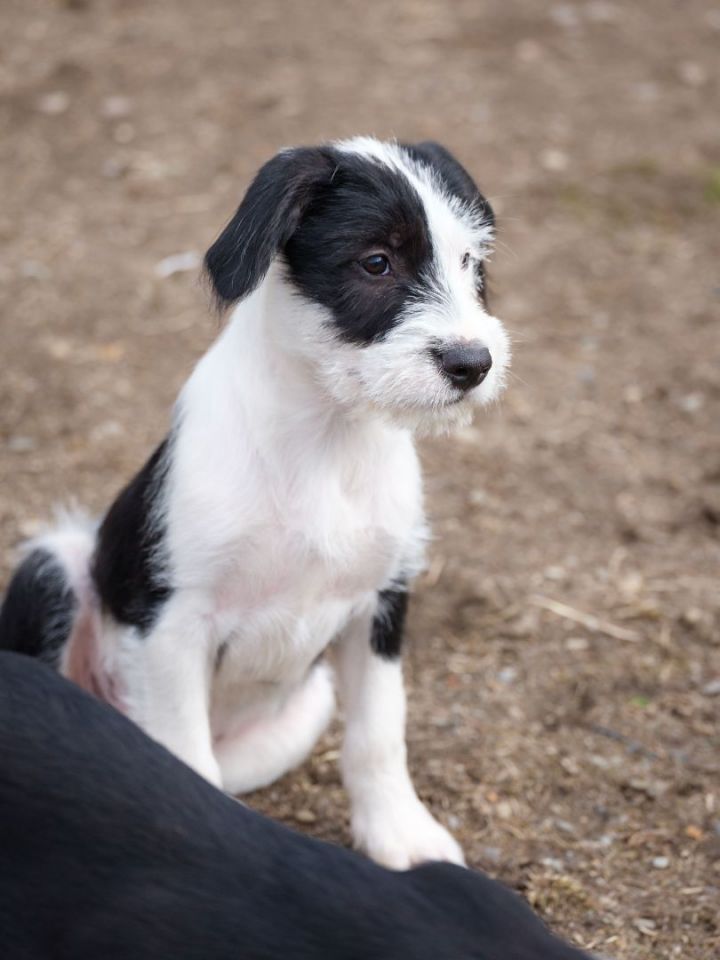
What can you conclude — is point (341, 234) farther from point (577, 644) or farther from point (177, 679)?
point (577, 644)

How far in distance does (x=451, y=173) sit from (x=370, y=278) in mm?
394

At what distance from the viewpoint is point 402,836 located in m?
3.69

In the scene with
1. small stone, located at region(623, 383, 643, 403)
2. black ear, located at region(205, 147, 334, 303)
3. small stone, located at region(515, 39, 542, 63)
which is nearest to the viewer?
black ear, located at region(205, 147, 334, 303)

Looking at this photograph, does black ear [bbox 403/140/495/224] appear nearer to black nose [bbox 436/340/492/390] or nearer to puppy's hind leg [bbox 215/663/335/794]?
black nose [bbox 436/340/492/390]

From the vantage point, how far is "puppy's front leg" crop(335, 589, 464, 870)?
3.65 meters

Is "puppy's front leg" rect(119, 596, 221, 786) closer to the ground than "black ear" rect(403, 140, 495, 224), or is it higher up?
closer to the ground

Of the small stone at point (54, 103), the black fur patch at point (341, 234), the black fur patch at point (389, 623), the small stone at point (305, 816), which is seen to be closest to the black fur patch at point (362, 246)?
the black fur patch at point (341, 234)

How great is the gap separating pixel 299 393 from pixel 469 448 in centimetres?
231

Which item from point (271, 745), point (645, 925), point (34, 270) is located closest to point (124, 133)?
point (34, 270)

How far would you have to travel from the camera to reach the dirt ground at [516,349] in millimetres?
4008

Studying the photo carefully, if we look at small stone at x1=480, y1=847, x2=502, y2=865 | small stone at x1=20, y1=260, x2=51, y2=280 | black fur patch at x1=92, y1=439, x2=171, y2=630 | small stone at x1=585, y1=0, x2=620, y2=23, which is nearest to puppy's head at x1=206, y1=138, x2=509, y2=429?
black fur patch at x1=92, y1=439, x2=171, y2=630

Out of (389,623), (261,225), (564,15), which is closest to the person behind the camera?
(261,225)

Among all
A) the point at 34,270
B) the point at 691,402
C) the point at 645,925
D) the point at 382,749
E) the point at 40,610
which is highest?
the point at 40,610

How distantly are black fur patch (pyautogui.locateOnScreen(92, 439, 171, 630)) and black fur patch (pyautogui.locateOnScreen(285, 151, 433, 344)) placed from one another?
0.62 m
